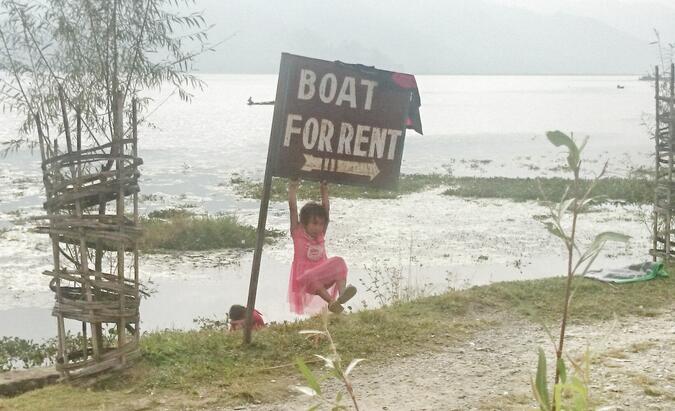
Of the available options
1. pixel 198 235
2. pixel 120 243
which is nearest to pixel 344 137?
pixel 120 243

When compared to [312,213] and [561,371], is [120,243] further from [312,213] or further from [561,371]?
[561,371]

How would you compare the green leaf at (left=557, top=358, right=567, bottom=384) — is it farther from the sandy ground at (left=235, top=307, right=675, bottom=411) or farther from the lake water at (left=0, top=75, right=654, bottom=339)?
the sandy ground at (left=235, top=307, right=675, bottom=411)

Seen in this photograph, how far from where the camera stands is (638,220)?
1839cm

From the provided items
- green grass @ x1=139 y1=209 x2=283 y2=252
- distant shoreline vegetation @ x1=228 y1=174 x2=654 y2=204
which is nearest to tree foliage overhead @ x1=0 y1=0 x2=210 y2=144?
green grass @ x1=139 y1=209 x2=283 y2=252

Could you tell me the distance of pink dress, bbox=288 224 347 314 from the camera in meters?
6.52

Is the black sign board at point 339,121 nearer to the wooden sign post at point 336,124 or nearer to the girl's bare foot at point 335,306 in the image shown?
the wooden sign post at point 336,124

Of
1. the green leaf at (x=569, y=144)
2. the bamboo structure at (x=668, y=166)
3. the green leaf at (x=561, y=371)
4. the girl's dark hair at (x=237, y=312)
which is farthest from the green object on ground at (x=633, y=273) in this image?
the green leaf at (x=569, y=144)

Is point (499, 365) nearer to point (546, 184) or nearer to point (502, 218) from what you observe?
point (502, 218)

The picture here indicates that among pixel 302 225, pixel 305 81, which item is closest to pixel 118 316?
pixel 302 225

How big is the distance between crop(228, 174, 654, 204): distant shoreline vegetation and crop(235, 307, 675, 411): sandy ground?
48.8ft

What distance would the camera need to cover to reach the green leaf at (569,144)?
62.8 inches

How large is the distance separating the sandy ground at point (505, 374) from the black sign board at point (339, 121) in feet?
5.56

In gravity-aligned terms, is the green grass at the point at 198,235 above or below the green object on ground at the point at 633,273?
below

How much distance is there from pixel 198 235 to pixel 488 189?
36.3 feet
